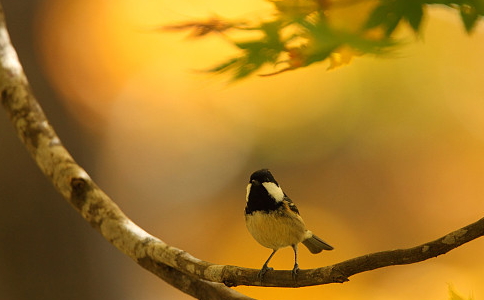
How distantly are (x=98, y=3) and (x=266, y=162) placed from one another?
977mm

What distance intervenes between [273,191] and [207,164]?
1178 mm

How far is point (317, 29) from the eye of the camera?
16.0 inches

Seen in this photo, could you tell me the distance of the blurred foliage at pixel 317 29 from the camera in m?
0.40

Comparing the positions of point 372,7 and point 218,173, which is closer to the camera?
point 372,7

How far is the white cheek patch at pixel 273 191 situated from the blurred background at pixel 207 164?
639 mm

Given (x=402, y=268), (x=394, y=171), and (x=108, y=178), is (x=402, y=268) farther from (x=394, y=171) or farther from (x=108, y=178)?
(x=108, y=178)

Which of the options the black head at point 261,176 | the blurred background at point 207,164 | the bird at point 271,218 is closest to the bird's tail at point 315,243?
the bird at point 271,218

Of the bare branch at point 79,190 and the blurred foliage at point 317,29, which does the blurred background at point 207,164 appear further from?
the blurred foliage at point 317,29

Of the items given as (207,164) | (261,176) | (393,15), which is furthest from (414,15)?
(207,164)

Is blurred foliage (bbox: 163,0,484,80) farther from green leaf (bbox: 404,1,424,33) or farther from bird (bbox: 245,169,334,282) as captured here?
bird (bbox: 245,169,334,282)

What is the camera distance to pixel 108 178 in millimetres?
2189

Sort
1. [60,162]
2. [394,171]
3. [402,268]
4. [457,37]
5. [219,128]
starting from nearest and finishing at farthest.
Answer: [457,37] → [60,162] → [402,268] → [394,171] → [219,128]

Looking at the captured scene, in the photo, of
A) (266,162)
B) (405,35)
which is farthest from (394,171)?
(405,35)

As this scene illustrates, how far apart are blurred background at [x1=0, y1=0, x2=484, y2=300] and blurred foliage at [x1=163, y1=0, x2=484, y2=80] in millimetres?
1140
